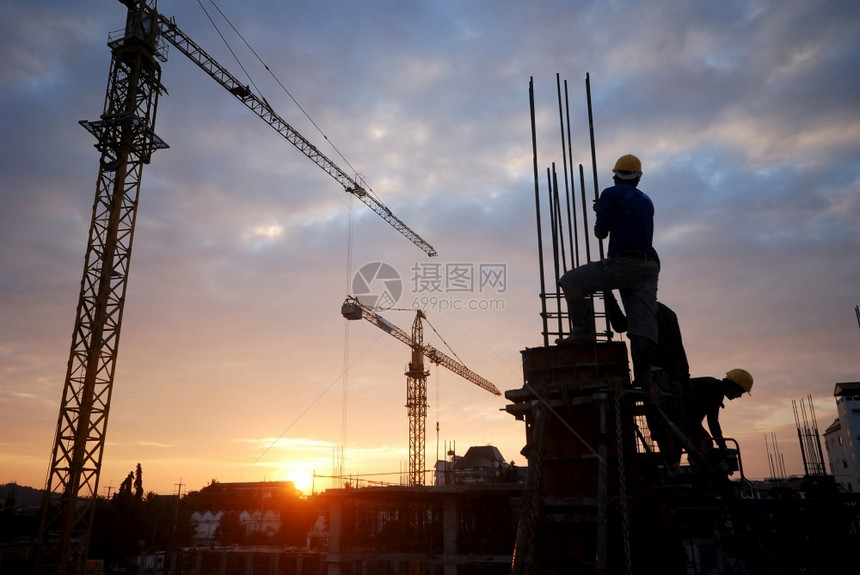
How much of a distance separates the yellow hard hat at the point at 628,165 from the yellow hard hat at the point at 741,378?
3.87 m

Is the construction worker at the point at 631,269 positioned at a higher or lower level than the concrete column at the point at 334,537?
higher

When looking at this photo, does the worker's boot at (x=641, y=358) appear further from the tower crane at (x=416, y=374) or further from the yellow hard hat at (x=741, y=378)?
the tower crane at (x=416, y=374)

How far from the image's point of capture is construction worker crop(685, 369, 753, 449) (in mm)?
8599

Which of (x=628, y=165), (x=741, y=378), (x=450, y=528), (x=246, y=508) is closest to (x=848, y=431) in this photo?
(x=450, y=528)

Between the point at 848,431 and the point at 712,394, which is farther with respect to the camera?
the point at 848,431

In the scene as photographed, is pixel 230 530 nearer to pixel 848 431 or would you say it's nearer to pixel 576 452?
pixel 848 431

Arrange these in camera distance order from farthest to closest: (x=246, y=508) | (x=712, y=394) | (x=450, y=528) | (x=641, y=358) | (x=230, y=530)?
(x=246, y=508) < (x=230, y=530) < (x=450, y=528) < (x=712, y=394) < (x=641, y=358)

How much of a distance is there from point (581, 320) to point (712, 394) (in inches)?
115

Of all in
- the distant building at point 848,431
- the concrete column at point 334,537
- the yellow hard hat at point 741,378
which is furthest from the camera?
the distant building at point 848,431

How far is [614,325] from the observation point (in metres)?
8.25

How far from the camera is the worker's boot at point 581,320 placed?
7.50m

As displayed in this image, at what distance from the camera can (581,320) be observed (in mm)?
7609

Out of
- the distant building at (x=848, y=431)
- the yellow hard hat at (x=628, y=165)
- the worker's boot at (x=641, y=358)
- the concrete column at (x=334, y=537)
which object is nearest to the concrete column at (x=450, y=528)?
the concrete column at (x=334, y=537)

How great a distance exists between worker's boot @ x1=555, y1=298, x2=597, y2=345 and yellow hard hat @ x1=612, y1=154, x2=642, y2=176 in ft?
5.78
